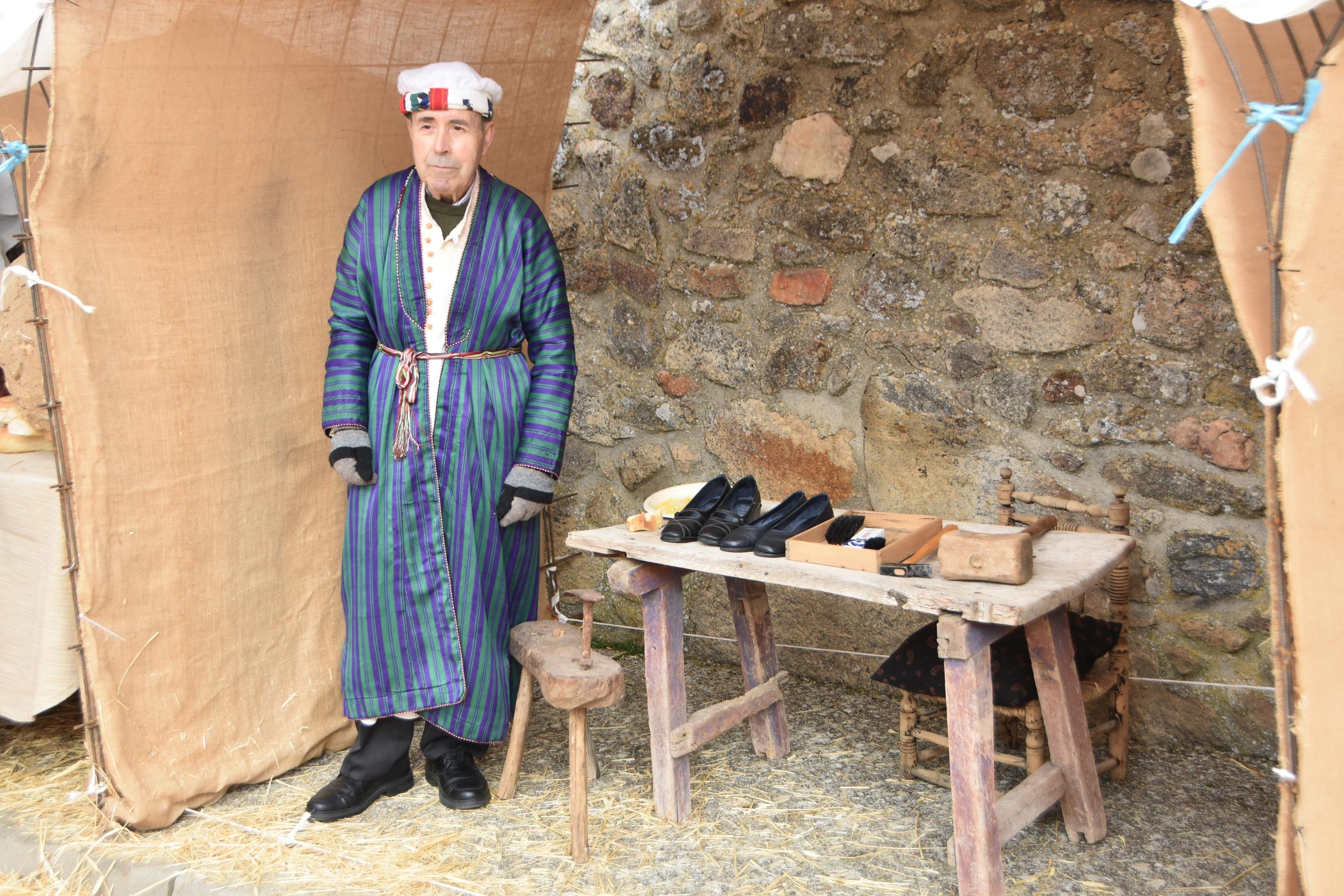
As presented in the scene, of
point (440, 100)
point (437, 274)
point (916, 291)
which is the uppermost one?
point (440, 100)

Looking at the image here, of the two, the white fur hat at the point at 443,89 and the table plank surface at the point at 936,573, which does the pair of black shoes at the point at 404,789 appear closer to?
the table plank surface at the point at 936,573

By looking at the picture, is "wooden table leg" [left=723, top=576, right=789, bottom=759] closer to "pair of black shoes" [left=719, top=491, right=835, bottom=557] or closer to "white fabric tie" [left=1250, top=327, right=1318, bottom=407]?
"pair of black shoes" [left=719, top=491, right=835, bottom=557]

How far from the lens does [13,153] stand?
96.5 inches

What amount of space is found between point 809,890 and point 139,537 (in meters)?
1.80

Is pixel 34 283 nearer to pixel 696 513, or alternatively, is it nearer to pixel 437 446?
pixel 437 446

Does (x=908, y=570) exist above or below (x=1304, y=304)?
below

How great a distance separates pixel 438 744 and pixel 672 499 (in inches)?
35.5

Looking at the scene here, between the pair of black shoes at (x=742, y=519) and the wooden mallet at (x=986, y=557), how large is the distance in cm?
39

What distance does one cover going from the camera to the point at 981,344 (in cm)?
306

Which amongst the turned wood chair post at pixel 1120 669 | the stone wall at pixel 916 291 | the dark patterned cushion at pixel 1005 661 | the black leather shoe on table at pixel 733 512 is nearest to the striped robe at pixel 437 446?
the black leather shoe on table at pixel 733 512

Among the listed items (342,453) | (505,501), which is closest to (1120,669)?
(505,501)

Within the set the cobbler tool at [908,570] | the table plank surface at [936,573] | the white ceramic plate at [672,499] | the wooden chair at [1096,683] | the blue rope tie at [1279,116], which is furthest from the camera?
the white ceramic plate at [672,499]

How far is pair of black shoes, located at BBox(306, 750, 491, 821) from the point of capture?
2.82 m

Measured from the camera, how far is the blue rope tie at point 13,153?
95.7 inches
